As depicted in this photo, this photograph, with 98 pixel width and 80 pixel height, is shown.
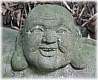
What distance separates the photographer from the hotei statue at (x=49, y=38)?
176 cm

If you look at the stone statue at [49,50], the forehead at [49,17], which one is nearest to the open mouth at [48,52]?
the stone statue at [49,50]

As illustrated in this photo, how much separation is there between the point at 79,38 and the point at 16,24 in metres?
1.70

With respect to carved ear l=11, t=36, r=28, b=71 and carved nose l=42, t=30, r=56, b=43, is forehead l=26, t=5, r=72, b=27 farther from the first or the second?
carved ear l=11, t=36, r=28, b=71

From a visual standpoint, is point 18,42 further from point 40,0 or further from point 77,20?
point 77,20

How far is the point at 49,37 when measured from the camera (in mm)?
1729

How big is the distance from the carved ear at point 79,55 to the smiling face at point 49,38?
0.07 m

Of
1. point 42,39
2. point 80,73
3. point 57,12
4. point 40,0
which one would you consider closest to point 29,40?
point 42,39

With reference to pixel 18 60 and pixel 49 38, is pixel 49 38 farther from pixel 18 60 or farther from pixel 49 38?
pixel 18 60

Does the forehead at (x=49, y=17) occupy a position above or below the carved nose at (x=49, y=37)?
above

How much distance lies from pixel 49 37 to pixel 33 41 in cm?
11

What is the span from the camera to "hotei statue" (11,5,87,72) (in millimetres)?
1756

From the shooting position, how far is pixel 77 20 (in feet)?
11.3

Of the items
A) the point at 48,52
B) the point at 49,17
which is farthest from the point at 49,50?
the point at 49,17

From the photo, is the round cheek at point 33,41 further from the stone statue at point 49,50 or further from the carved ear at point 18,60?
the carved ear at point 18,60
